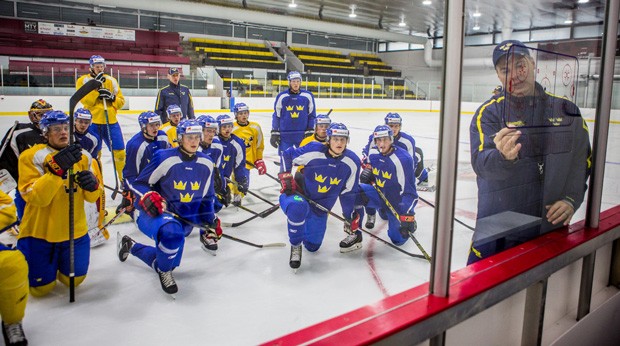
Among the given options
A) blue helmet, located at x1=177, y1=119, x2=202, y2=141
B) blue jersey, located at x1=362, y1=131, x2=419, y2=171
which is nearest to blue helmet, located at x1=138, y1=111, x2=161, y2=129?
blue helmet, located at x1=177, y1=119, x2=202, y2=141

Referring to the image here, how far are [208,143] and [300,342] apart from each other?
2.76 metres

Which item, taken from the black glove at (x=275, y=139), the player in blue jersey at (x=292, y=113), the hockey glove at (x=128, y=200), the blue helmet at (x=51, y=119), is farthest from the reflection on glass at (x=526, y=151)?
the black glove at (x=275, y=139)

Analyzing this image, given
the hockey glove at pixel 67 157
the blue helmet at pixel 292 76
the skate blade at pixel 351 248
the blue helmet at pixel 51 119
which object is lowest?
the skate blade at pixel 351 248

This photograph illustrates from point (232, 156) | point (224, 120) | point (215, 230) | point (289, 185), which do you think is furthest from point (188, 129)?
point (232, 156)

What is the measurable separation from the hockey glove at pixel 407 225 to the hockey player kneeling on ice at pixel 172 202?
1166 mm

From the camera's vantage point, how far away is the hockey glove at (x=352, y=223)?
304cm

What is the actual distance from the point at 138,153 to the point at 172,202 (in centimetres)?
89

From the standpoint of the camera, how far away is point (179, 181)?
2.56 meters

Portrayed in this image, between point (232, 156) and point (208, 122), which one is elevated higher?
point (208, 122)

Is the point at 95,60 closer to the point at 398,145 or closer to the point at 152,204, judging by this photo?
the point at 152,204

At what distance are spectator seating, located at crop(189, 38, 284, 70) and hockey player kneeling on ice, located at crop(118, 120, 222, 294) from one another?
1.01m

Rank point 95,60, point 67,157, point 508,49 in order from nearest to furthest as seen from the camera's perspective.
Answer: point 508,49 → point 67,157 → point 95,60

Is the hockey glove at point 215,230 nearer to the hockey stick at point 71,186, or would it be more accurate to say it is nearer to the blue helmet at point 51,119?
the hockey stick at point 71,186

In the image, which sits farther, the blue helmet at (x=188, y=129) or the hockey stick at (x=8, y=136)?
the blue helmet at (x=188, y=129)
